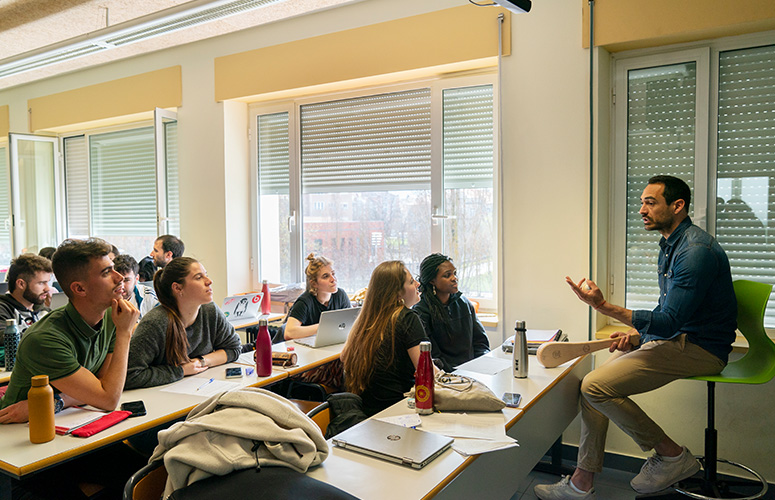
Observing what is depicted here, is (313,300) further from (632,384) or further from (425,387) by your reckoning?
(632,384)

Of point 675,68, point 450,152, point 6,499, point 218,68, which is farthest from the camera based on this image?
point 218,68

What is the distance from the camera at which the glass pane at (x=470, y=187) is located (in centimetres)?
409

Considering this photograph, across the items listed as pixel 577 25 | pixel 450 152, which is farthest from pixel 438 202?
pixel 577 25

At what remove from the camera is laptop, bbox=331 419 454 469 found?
65.7 inches

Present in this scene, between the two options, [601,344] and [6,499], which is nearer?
[6,499]

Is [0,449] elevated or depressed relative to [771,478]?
elevated

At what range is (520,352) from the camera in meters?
2.60

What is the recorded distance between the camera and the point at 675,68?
136 inches

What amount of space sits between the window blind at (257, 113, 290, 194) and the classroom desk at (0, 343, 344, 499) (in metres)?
2.82

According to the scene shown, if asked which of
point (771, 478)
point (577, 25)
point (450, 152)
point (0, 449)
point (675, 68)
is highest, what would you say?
point (577, 25)

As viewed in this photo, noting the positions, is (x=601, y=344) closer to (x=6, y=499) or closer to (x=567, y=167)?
(x=567, y=167)

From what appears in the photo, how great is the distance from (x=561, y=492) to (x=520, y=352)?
929 millimetres

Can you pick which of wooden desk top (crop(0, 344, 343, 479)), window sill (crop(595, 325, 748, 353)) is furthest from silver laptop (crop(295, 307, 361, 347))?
window sill (crop(595, 325, 748, 353))

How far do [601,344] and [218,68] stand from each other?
3.96 meters
